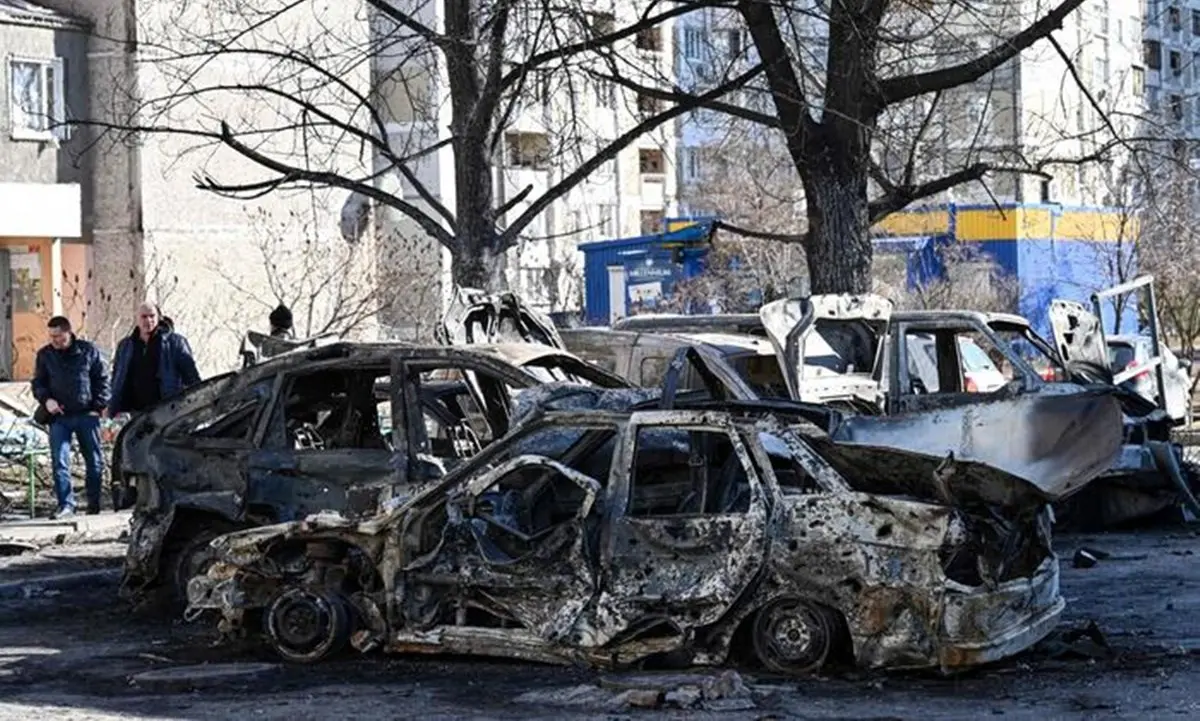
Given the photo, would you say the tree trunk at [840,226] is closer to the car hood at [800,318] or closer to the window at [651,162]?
the car hood at [800,318]

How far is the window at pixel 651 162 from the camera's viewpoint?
6350 cm

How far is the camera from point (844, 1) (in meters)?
18.8

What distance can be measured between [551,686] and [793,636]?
46.3 inches

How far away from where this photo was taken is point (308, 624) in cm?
1025

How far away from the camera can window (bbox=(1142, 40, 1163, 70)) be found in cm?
9047

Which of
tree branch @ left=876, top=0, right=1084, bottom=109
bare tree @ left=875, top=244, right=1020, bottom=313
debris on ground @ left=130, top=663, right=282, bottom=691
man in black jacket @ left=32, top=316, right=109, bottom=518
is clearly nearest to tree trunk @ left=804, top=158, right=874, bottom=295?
tree branch @ left=876, top=0, right=1084, bottom=109

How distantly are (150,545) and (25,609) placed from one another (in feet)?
4.53

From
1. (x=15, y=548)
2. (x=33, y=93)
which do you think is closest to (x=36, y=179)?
(x=33, y=93)

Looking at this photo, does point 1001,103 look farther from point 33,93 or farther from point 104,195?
point 33,93

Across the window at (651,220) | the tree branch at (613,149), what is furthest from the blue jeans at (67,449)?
the window at (651,220)

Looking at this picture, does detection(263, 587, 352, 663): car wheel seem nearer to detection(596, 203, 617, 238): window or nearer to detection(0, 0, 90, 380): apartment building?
detection(0, 0, 90, 380): apartment building

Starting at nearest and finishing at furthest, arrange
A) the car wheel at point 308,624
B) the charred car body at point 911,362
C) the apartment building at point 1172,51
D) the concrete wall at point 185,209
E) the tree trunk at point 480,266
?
the car wheel at point 308,624
the charred car body at point 911,362
the tree trunk at point 480,266
the concrete wall at point 185,209
the apartment building at point 1172,51

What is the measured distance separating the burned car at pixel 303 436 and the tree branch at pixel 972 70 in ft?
26.9

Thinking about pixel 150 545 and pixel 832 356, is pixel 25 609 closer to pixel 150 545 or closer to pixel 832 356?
pixel 150 545
